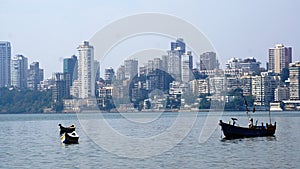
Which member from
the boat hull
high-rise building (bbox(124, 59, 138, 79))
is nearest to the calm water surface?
the boat hull

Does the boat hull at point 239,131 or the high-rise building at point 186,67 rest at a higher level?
the high-rise building at point 186,67

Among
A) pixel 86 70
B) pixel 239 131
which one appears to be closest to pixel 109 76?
pixel 86 70

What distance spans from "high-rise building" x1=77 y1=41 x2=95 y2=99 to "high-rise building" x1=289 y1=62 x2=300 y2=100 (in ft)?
162

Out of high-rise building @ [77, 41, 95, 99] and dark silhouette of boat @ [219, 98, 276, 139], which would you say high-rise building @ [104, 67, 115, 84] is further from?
A: dark silhouette of boat @ [219, 98, 276, 139]

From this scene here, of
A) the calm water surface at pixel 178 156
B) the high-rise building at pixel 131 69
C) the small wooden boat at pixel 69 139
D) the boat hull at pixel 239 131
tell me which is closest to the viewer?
the calm water surface at pixel 178 156

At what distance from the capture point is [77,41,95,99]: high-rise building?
17312 cm

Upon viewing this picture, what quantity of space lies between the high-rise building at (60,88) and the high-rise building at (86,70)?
4383mm

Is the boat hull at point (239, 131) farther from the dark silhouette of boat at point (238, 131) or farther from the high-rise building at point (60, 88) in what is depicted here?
the high-rise building at point (60, 88)

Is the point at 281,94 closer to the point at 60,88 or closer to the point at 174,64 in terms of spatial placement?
the point at 174,64

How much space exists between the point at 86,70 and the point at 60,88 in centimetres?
855

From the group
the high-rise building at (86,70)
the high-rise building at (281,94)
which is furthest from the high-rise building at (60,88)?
the high-rise building at (281,94)

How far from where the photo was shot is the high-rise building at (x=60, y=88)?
179 meters

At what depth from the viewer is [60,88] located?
18112cm

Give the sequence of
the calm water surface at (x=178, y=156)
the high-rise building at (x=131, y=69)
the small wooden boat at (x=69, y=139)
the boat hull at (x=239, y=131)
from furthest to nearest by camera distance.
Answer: the high-rise building at (x=131, y=69) < the boat hull at (x=239, y=131) < the small wooden boat at (x=69, y=139) < the calm water surface at (x=178, y=156)
